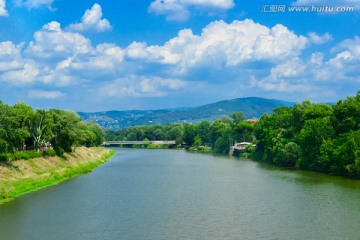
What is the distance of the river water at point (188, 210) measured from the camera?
3203cm

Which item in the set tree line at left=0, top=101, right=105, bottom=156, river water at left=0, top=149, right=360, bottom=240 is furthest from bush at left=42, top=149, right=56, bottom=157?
river water at left=0, top=149, right=360, bottom=240

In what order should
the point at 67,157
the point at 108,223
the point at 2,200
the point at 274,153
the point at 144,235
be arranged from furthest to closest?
the point at 274,153
the point at 67,157
the point at 2,200
the point at 108,223
the point at 144,235

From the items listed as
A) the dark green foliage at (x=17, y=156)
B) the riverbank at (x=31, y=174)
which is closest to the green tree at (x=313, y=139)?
the riverbank at (x=31, y=174)

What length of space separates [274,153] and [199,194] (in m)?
47.7

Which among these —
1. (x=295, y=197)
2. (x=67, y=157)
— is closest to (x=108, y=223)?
(x=295, y=197)

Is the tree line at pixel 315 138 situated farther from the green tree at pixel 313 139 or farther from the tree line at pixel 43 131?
the tree line at pixel 43 131

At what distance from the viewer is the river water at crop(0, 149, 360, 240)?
32.0 meters

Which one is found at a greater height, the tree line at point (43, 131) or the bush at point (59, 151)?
the tree line at point (43, 131)

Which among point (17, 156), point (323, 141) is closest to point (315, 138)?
point (323, 141)

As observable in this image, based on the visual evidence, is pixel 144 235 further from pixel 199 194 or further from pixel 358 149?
pixel 358 149

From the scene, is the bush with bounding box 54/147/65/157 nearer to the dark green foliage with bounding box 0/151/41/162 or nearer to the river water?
the dark green foliage with bounding box 0/151/41/162

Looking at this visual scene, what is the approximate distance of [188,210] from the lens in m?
39.9

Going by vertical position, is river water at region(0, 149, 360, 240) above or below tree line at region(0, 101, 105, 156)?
below

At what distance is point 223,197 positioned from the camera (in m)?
47.0
